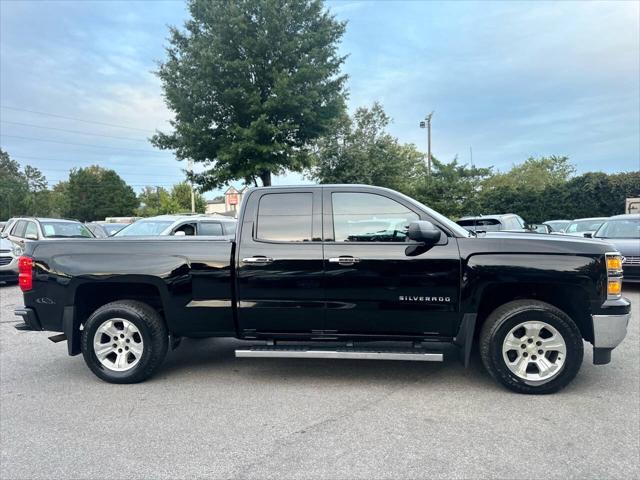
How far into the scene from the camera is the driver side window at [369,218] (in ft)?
13.7

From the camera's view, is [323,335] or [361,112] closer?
[323,335]

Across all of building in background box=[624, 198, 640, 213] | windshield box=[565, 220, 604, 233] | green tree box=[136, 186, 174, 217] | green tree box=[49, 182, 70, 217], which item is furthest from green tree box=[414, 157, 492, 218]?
green tree box=[49, 182, 70, 217]

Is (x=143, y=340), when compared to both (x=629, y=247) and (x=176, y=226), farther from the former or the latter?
(x=629, y=247)

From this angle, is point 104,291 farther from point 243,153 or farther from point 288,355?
point 243,153

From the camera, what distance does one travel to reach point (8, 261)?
1086 cm

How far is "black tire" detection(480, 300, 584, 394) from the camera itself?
12.6ft

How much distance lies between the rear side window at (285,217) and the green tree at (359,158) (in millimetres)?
19708

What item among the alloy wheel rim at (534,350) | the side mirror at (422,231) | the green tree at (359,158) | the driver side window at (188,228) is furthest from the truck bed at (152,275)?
the green tree at (359,158)

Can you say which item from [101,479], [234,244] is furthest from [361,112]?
[101,479]

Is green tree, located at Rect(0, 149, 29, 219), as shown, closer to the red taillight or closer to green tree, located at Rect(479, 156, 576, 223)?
green tree, located at Rect(479, 156, 576, 223)

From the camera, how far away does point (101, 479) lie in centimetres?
272

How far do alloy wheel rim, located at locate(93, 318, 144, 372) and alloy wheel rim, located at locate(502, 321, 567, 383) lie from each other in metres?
3.56

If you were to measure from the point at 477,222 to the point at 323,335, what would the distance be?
A: 884 cm

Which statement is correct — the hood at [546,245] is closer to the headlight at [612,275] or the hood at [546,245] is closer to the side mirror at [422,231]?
the headlight at [612,275]
